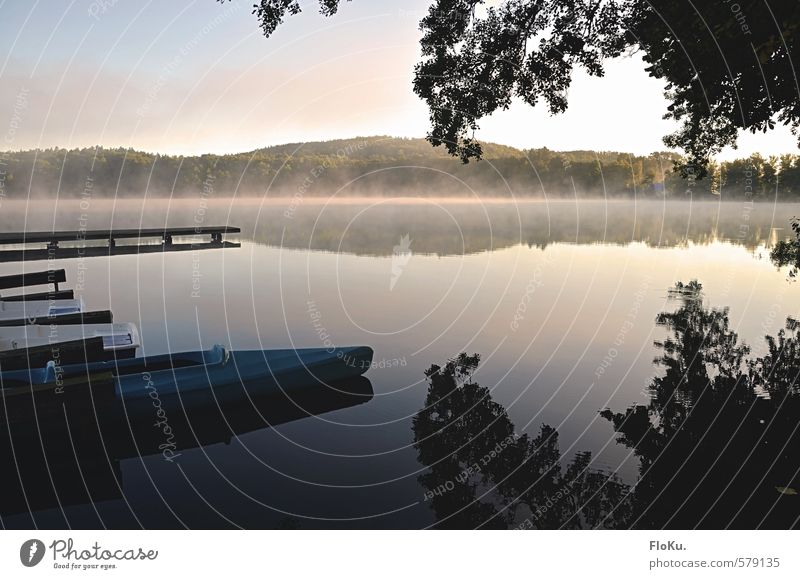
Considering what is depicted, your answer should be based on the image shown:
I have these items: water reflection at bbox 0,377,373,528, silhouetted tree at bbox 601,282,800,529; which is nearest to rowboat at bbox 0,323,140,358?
water reflection at bbox 0,377,373,528

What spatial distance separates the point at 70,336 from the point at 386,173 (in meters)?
144

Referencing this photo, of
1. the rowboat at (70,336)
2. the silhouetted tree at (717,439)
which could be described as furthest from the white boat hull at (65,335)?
the silhouetted tree at (717,439)

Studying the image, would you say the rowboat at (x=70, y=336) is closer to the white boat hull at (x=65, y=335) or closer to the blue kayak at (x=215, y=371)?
the white boat hull at (x=65, y=335)

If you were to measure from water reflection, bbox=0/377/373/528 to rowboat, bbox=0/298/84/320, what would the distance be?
7.16 m

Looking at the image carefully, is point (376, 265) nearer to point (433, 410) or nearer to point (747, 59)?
point (433, 410)

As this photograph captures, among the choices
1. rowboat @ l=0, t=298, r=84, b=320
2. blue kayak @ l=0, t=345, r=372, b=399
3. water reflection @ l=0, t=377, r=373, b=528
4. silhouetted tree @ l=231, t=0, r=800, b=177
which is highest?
silhouetted tree @ l=231, t=0, r=800, b=177

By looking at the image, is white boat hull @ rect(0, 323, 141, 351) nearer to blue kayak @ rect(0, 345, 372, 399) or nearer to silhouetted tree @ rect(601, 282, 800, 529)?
blue kayak @ rect(0, 345, 372, 399)

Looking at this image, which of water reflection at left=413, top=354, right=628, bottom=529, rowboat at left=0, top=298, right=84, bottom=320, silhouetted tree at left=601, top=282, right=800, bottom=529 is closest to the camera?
silhouetted tree at left=601, top=282, right=800, bottom=529

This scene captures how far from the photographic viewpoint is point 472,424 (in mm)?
16375

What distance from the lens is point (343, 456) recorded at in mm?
14828

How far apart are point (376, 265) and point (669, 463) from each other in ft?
133

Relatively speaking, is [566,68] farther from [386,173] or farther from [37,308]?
[386,173]

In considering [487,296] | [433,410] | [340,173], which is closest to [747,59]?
[433,410]

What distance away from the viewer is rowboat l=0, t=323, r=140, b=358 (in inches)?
656
